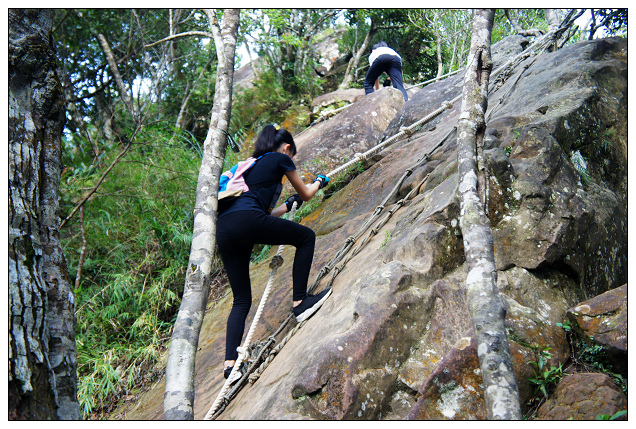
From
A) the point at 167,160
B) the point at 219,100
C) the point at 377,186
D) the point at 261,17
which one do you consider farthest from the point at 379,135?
the point at 261,17

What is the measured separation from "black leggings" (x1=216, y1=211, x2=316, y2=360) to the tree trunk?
1154mm

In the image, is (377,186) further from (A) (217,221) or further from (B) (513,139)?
(A) (217,221)

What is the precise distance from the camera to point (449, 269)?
289 centimetres

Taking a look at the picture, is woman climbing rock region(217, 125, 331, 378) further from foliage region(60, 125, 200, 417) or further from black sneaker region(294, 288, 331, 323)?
foliage region(60, 125, 200, 417)

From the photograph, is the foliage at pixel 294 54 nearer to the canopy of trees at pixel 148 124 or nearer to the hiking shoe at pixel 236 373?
the canopy of trees at pixel 148 124

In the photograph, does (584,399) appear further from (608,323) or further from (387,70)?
(387,70)

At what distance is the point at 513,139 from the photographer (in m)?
3.67

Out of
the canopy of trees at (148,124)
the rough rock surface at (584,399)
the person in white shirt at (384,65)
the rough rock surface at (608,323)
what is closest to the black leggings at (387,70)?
the person in white shirt at (384,65)

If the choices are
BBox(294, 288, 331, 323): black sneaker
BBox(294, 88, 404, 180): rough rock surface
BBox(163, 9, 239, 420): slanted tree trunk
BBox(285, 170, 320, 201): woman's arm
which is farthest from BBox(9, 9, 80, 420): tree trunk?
BBox(294, 88, 404, 180): rough rock surface

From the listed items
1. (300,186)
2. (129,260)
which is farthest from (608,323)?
(129,260)

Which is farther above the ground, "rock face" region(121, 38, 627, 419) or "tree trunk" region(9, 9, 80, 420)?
"tree trunk" region(9, 9, 80, 420)

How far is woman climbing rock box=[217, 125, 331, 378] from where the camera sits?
10.0 ft

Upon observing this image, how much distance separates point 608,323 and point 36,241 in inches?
108

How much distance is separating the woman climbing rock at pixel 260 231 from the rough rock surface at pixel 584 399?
1548 mm
